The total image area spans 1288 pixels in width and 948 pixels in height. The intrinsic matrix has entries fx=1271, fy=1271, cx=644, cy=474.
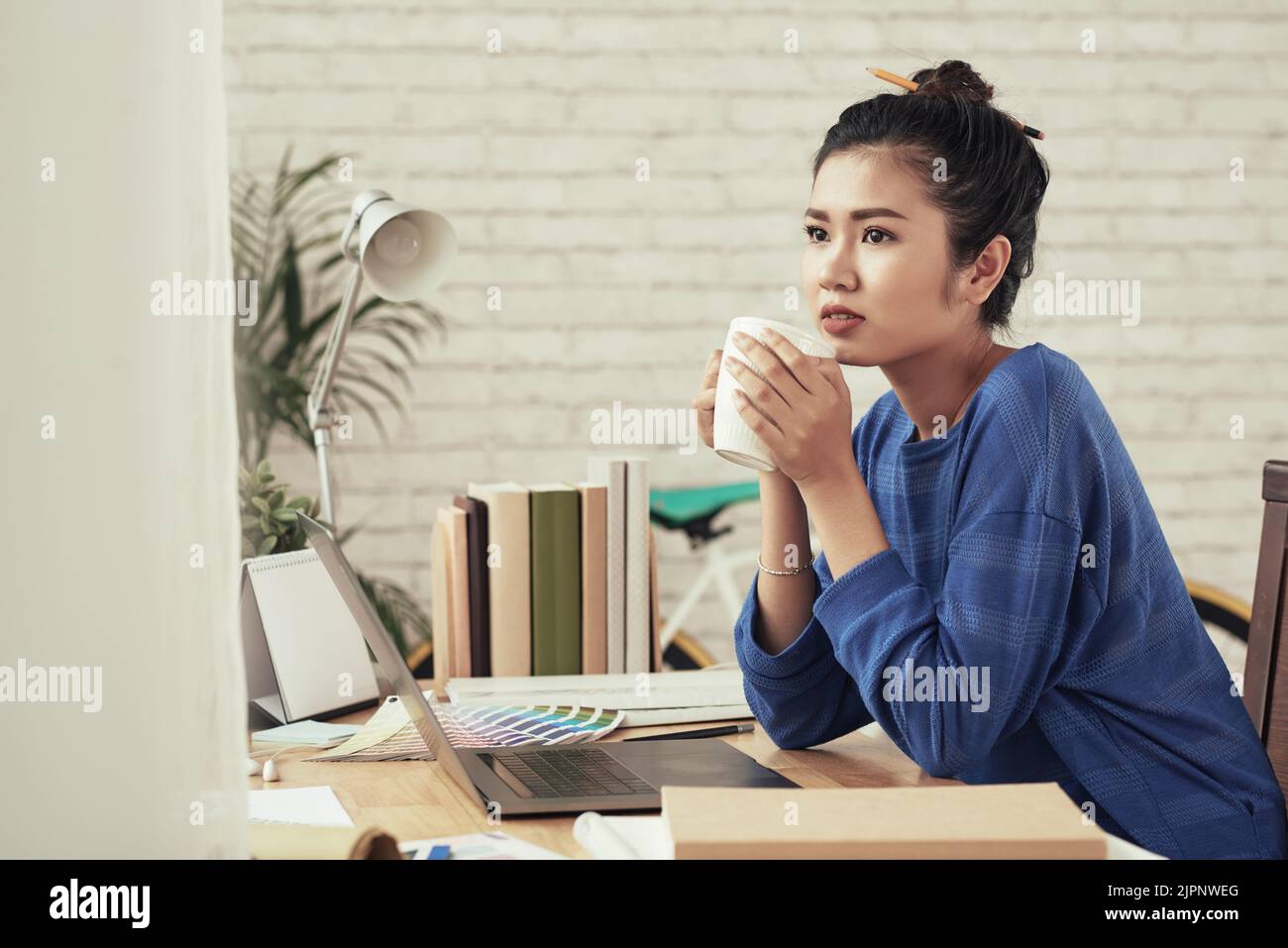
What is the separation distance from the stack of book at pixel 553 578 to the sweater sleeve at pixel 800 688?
0.95 feet

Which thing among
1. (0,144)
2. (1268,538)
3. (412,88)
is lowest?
(1268,538)

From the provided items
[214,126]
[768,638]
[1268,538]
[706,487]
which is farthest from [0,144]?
[706,487]

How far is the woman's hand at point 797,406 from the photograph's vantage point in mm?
923

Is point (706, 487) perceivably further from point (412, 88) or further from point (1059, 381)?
point (1059, 381)

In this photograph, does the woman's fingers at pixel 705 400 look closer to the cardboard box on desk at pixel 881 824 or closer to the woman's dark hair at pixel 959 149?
the woman's dark hair at pixel 959 149

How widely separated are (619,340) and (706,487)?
37 centimetres

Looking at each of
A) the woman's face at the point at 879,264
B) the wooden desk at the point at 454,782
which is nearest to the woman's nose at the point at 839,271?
the woman's face at the point at 879,264

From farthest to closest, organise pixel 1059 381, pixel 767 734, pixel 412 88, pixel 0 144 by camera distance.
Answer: pixel 412 88, pixel 767 734, pixel 1059 381, pixel 0 144

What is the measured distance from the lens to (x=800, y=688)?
41.4 inches

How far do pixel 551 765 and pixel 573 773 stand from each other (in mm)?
33
